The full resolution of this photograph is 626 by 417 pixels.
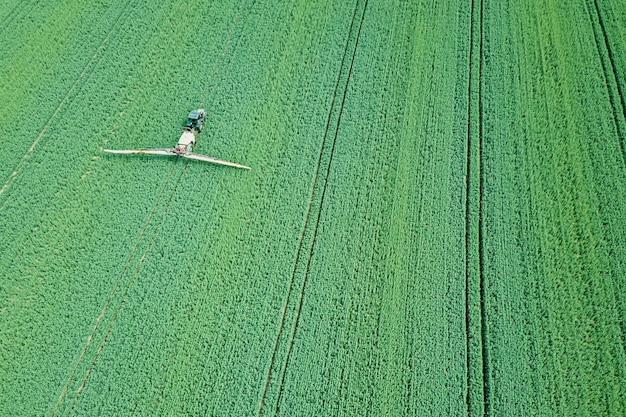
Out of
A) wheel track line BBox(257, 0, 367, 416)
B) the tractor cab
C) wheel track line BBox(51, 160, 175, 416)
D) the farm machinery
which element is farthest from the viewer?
the tractor cab

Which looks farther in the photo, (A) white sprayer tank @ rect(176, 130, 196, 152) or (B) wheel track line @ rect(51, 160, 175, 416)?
(A) white sprayer tank @ rect(176, 130, 196, 152)

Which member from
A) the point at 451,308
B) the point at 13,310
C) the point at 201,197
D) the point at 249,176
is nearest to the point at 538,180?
the point at 451,308

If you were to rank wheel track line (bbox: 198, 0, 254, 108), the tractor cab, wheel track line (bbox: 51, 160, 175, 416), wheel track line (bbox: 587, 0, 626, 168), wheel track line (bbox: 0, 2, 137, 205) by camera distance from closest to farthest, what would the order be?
wheel track line (bbox: 51, 160, 175, 416) < wheel track line (bbox: 0, 2, 137, 205) < the tractor cab < wheel track line (bbox: 587, 0, 626, 168) < wheel track line (bbox: 198, 0, 254, 108)

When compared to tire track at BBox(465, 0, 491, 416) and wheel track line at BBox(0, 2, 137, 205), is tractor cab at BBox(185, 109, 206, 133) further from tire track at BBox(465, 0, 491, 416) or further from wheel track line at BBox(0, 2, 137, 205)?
tire track at BBox(465, 0, 491, 416)

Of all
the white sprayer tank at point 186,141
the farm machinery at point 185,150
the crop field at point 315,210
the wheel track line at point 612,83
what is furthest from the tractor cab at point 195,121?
the wheel track line at point 612,83

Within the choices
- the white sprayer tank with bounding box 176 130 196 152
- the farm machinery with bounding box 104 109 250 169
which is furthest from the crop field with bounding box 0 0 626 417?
the white sprayer tank with bounding box 176 130 196 152

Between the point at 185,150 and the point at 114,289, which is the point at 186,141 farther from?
the point at 114,289

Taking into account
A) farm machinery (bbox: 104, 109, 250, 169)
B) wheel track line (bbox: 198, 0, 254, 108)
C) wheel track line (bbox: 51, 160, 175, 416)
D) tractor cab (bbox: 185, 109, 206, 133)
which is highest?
wheel track line (bbox: 198, 0, 254, 108)

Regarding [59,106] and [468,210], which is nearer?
[468,210]

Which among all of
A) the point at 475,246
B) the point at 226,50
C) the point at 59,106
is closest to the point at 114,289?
the point at 59,106

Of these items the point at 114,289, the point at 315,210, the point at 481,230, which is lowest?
the point at 114,289
